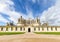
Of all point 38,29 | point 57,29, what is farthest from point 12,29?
point 57,29

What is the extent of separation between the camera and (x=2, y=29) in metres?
48.2

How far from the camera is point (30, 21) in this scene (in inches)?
2474

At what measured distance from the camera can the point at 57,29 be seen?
47.9m

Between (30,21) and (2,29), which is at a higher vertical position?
(30,21)

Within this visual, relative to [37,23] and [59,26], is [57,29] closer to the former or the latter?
[59,26]

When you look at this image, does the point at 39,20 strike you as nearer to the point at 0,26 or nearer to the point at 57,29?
the point at 57,29

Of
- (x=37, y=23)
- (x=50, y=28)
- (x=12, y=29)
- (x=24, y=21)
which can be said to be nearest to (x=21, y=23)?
(x=24, y=21)

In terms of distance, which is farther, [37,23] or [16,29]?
[37,23]

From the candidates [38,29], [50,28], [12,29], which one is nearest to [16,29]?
[12,29]

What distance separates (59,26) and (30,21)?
19992mm

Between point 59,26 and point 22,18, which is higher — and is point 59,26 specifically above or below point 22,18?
below

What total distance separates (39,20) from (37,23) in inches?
122

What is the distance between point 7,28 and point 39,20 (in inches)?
900

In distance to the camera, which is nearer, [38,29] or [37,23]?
[38,29]
